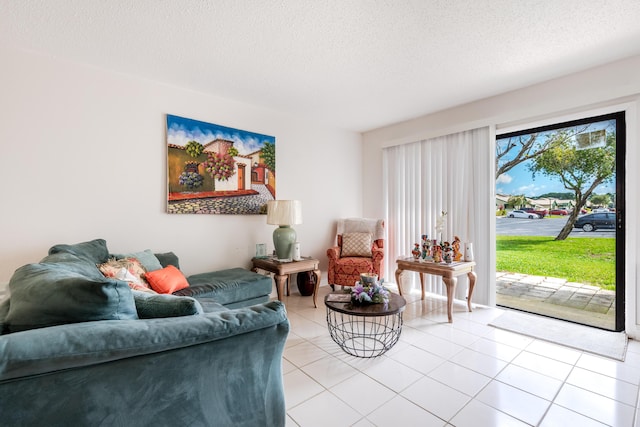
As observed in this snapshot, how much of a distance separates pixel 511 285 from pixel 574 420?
240 cm

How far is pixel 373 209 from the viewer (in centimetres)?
489

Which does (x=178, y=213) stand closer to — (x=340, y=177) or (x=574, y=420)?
(x=340, y=177)

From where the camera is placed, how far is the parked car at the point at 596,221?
292 centimetres

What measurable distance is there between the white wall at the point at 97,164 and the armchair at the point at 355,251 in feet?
3.29

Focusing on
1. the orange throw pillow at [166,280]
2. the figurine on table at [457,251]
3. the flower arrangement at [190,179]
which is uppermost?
the flower arrangement at [190,179]

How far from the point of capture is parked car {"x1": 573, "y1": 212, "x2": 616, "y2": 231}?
2.92 metres

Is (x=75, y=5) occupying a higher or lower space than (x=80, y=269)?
higher

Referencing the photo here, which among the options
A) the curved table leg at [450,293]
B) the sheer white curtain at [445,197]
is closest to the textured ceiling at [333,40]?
the sheer white curtain at [445,197]

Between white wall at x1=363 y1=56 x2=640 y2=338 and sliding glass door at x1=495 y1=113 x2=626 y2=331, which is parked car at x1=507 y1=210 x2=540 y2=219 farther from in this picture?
white wall at x1=363 y1=56 x2=640 y2=338

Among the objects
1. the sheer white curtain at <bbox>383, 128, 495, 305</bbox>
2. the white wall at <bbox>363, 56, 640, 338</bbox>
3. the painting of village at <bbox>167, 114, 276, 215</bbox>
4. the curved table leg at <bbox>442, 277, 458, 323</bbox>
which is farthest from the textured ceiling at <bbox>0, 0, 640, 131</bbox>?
the curved table leg at <bbox>442, 277, 458, 323</bbox>

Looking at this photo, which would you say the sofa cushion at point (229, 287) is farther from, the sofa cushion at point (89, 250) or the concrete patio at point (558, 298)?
the concrete patio at point (558, 298)

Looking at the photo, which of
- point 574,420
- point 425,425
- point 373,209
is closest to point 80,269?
point 425,425

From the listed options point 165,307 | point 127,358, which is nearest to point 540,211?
point 165,307

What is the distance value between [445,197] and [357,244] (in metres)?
1.35
